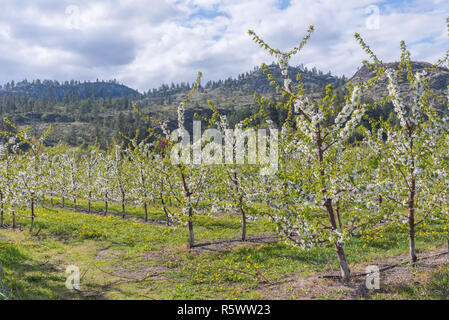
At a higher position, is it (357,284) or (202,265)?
(357,284)

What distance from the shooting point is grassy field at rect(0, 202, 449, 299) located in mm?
10188

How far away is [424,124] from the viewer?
10.7 metres

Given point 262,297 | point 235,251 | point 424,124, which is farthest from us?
point 235,251

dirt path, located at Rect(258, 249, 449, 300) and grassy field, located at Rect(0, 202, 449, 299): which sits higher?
dirt path, located at Rect(258, 249, 449, 300)

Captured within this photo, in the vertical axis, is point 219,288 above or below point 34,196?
below

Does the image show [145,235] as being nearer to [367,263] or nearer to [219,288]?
[219,288]

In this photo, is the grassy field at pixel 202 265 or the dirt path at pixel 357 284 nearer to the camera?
the dirt path at pixel 357 284

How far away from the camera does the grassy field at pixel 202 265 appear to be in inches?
401

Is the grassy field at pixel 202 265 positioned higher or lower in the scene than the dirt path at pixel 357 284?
lower

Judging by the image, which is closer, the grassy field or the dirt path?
the dirt path

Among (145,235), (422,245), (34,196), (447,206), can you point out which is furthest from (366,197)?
(34,196)

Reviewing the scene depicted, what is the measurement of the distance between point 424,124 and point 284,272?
28.2 feet

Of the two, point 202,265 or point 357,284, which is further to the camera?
point 202,265

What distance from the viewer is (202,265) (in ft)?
46.2
